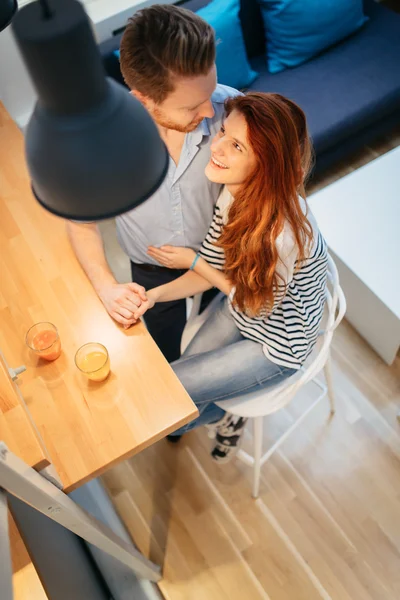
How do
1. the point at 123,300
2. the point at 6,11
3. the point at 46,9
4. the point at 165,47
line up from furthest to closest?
the point at 123,300, the point at 165,47, the point at 6,11, the point at 46,9

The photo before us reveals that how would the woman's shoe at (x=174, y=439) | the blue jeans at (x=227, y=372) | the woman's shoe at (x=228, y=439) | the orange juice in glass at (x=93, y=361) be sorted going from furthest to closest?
the woman's shoe at (x=174, y=439) → the woman's shoe at (x=228, y=439) → the blue jeans at (x=227, y=372) → the orange juice in glass at (x=93, y=361)

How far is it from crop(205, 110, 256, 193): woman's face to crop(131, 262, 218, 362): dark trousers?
459 mm

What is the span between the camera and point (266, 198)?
137 centimetres

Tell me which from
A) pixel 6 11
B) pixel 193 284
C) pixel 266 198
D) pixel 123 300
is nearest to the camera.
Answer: pixel 6 11

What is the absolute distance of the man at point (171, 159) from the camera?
1259 mm

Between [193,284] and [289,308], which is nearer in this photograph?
[289,308]

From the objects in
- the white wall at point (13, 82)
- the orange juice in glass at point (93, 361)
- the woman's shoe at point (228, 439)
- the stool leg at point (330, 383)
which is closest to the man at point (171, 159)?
the orange juice in glass at point (93, 361)

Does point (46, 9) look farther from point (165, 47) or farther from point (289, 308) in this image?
point (289, 308)

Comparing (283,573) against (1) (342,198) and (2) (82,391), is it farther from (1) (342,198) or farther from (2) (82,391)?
(1) (342,198)

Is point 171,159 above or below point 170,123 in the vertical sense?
below

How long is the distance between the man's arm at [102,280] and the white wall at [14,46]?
1324 mm

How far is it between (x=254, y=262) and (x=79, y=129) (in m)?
0.82

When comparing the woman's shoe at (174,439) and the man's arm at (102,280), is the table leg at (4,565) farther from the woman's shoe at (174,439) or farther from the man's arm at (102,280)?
the woman's shoe at (174,439)

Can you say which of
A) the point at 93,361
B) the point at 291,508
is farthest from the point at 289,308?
the point at 291,508
